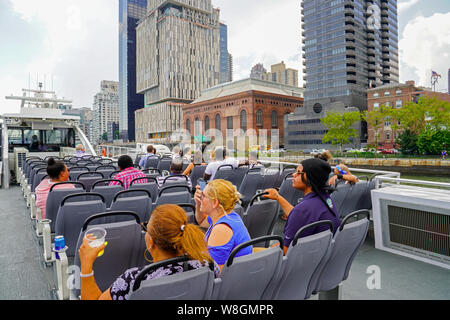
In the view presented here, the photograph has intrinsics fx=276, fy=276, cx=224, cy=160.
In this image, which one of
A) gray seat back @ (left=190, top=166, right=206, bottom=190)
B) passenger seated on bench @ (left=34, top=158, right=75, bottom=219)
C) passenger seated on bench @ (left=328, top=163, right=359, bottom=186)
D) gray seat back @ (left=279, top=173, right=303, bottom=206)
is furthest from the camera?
gray seat back @ (left=190, top=166, right=206, bottom=190)

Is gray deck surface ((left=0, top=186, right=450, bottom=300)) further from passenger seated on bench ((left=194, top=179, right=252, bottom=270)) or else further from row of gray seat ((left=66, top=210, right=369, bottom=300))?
passenger seated on bench ((left=194, top=179, right=252, bottom=270))

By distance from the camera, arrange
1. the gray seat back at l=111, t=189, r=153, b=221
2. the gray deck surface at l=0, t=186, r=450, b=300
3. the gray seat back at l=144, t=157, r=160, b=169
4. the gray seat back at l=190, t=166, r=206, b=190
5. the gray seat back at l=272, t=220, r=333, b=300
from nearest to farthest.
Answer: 1. the gray seat back at l=272, t=220, r=333, b=300
2. the gray deck surface at l=0, t=186, r=450, b=300
3. the gray seat back at l=111, t=189, r=153, b=221
4. the gray seat back at l=190, t=166, r=206, b=190
5. the gray seat back at l=144, t=157, r=160, b=169

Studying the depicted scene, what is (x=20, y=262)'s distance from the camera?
3484 mm

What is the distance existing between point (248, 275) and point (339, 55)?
273 feet

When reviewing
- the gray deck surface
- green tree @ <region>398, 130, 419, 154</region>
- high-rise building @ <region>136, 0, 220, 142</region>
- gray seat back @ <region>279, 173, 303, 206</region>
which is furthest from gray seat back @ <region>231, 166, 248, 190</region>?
high-rise building @ <region>136, 0, 220, 142</region>

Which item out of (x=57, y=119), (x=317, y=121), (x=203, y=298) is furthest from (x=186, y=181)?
(x=317, y=121)

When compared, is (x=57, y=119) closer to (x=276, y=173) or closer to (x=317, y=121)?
(x=276, y=173)

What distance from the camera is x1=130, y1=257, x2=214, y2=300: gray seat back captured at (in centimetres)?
126

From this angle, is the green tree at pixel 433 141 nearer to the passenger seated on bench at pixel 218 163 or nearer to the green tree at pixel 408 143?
the green tree at pixel 408 143

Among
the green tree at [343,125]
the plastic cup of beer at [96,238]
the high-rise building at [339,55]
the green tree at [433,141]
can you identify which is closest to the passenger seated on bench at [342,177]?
the plastic cup of beer at [96,238]

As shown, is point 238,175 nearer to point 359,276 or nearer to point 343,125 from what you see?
point 359,276

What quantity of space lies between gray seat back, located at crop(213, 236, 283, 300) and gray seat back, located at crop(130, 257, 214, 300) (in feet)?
0.31

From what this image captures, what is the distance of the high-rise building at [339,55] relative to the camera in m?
71.9

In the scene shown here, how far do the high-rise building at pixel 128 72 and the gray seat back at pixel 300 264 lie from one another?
442 feet
